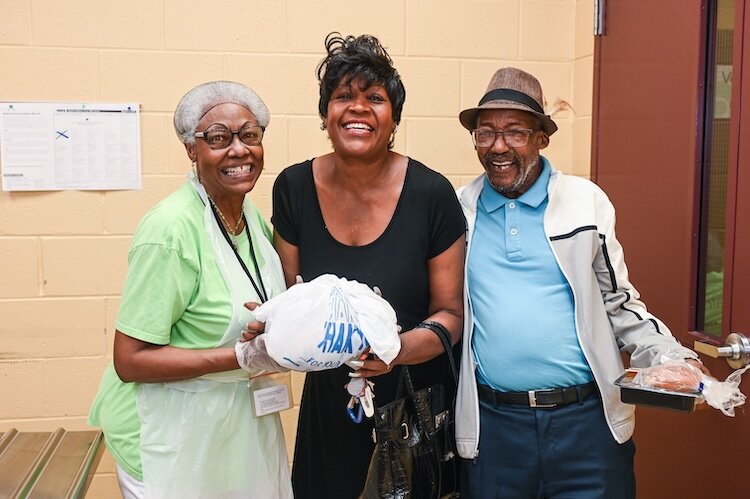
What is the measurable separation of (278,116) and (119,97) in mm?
539

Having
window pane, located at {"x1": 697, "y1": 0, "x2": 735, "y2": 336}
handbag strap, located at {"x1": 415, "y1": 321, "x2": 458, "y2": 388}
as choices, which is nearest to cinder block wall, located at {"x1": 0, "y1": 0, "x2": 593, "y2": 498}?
window pane, located at {"x1": 697, "y1": 0, "x2": 735, "y2": 336}

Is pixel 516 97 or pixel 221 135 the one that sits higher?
pixel 516 97

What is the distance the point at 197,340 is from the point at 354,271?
44 centimetres

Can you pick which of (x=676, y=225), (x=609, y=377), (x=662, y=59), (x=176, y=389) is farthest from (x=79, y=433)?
(x=662, y=59)

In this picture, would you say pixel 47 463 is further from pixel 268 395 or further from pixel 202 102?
pixel 202 102

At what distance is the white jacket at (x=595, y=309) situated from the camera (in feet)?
5.92

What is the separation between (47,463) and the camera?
189 cm

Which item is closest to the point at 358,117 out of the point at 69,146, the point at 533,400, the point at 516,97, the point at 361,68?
the point at 361,68

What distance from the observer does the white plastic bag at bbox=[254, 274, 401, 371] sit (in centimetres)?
156

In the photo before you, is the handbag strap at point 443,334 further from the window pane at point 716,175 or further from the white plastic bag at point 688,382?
the window pane at point 716,175

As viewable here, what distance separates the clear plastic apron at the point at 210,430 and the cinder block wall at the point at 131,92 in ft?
3.21

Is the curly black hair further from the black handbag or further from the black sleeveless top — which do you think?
the black handbag

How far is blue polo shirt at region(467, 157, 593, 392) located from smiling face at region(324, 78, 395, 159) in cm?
38

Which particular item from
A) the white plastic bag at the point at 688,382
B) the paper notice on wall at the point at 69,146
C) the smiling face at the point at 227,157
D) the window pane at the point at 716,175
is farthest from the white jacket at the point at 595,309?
the paper notice on wall at the point at 69,146
